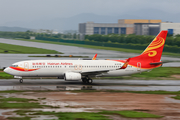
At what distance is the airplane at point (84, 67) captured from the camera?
41812 mm

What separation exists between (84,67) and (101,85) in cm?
382

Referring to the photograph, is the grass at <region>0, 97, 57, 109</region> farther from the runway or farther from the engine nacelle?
the engine nacelle

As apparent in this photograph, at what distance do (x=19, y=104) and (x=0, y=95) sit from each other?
516 centimetres

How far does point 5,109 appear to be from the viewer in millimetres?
26594

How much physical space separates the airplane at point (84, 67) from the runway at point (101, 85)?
1.25m

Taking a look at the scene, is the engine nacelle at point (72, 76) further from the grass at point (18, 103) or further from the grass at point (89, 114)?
the grass at point (89, 114)

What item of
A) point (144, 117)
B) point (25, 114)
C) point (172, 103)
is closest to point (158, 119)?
point (144, 117)

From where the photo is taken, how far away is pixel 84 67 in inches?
1699

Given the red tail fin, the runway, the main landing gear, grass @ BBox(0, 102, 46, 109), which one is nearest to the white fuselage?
the main landing gear

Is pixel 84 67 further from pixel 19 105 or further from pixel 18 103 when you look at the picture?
pixel 19 105

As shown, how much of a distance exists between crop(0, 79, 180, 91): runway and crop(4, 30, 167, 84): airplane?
1255 millimetres

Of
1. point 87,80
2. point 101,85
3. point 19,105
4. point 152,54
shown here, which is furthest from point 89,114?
point 152,54

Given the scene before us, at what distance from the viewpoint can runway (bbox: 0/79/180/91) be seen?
38750 mm

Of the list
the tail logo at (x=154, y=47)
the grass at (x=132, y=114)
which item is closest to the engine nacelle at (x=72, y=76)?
the tail logo at (x=154, y=47)
